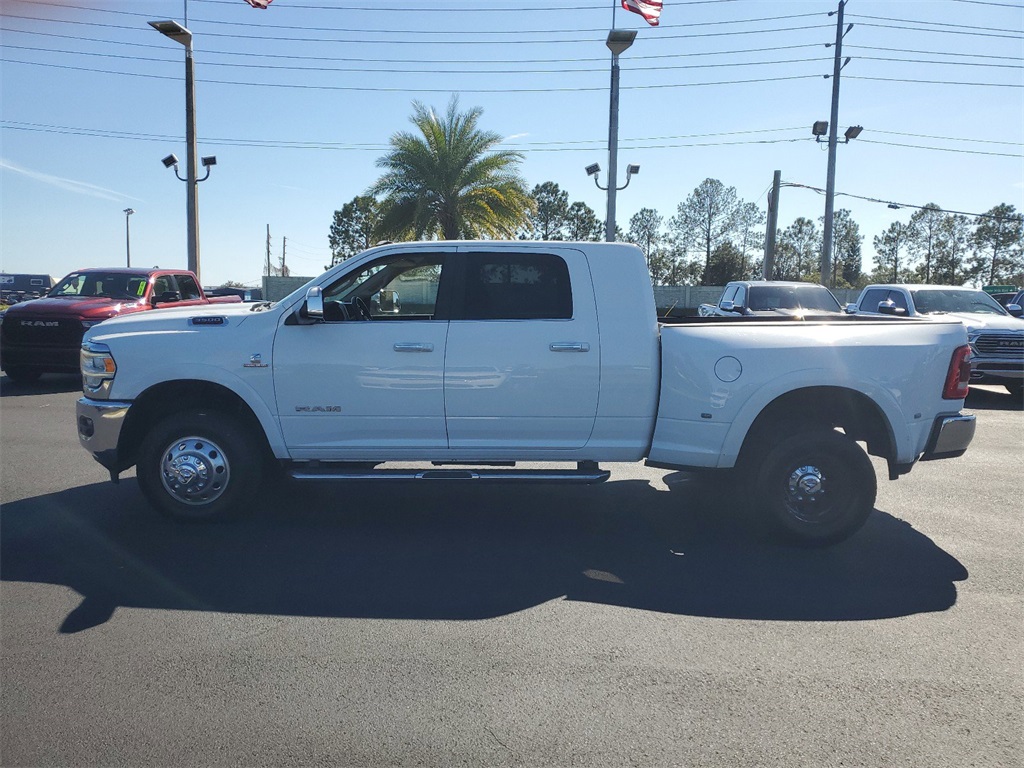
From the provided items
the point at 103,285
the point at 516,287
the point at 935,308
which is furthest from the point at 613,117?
the point at 516,287

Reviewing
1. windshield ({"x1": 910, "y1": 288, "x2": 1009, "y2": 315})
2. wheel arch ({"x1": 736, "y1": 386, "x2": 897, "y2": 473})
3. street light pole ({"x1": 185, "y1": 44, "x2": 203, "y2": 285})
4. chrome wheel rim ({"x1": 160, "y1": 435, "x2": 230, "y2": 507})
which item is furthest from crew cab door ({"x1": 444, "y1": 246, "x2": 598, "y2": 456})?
street light pole ({"x1": 185, "y1": 44, "x2": 203, "y2": 285})

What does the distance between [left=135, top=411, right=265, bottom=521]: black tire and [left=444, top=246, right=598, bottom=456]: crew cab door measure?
153cm

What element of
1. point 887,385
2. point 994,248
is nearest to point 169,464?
point 887,385

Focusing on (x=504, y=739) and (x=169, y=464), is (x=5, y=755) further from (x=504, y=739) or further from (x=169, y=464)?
(x=169, y=464)

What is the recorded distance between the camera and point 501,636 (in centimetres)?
396

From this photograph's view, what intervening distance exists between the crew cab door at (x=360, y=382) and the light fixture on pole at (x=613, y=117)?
1313 centimetres

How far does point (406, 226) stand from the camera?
25.9 m

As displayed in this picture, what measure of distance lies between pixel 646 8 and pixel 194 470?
14.6 metres

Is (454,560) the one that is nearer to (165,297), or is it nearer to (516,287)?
(516,287)

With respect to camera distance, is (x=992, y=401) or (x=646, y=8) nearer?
(x=992, y=401)

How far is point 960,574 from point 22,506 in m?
6.82

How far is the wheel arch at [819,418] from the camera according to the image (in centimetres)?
543

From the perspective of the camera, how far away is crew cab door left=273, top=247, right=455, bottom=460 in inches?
217

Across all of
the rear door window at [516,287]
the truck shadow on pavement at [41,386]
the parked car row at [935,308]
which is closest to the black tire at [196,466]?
the rear door window at [516,287]
